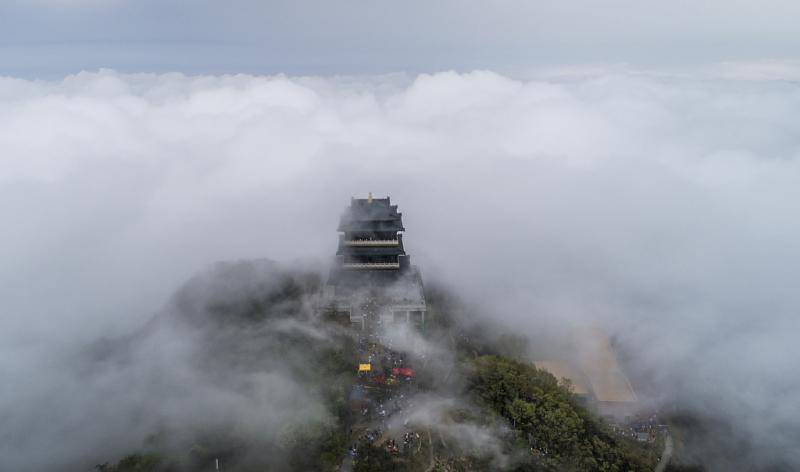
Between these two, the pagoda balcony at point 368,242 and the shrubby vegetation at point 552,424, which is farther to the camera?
the pagoda balcony at point 368,242

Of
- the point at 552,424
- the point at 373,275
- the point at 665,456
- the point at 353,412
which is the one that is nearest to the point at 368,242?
the point at 373,275

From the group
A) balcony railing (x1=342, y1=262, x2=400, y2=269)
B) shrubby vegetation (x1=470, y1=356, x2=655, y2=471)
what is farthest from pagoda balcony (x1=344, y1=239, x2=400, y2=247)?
shrubby vegetation (x1=470, y1=356, x2=655, y2=471)

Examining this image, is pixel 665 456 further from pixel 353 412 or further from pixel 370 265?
pixel 370 265

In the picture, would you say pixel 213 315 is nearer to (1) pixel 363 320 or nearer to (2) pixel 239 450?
(1) pixel 363 320

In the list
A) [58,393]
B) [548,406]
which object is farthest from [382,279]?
[58,393]

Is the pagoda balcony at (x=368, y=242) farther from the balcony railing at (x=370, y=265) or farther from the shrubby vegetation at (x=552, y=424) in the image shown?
the shrubby vegetation at (x=552, y=424)

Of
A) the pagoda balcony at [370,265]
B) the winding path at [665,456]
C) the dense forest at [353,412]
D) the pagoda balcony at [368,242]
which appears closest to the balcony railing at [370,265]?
the pagoda balcony at [370,265]

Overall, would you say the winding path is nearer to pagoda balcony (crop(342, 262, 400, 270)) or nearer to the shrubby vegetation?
the shrubby vegetation

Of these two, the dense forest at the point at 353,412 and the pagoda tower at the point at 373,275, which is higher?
the pagoda tower at the point at 373,275
